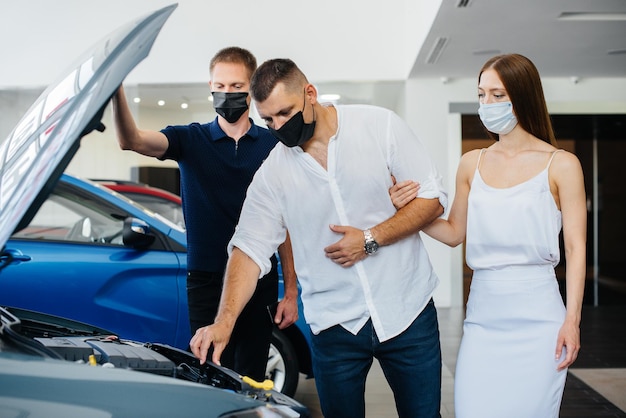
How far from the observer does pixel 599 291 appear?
1212 cm

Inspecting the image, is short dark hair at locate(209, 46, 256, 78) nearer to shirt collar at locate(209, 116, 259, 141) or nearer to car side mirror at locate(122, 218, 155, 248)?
shirt collar at locate(209, 116, 259, 141)

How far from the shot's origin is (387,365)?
2699 millimetres

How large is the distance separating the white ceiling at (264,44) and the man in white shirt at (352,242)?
6.75 meters

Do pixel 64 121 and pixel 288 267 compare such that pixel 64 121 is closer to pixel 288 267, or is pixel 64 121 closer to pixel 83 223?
pixel 288 267

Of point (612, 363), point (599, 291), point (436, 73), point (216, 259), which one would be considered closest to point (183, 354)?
point (216, 259)

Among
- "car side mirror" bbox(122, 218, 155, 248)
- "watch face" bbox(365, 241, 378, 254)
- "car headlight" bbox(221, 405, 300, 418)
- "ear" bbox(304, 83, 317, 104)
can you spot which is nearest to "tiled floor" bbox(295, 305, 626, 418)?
"car side mirror" bbox(122, 218, 155, 248)

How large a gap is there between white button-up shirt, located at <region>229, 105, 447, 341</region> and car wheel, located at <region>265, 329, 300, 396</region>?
189 centimetres

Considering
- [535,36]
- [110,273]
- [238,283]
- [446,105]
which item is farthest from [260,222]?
[446,105]

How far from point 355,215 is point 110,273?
219 centimetres

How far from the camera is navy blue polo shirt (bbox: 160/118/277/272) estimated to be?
126 inches

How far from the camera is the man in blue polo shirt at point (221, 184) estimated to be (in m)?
3.19

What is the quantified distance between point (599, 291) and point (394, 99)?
4.50m

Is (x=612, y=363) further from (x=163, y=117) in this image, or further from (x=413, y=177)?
(x=163, y=117)

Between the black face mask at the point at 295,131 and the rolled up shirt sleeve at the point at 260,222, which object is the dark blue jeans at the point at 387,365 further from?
the black face mask at the point at 295,131
